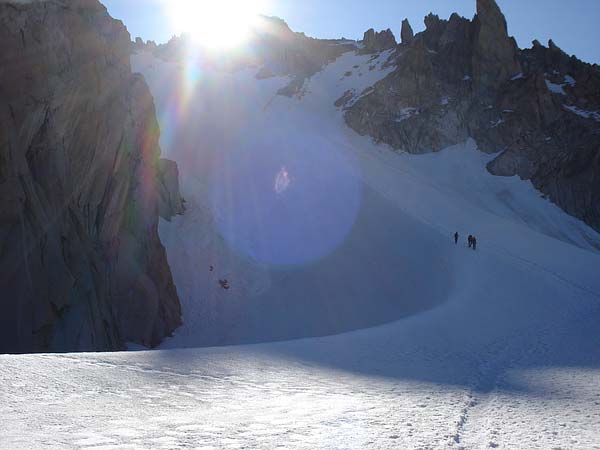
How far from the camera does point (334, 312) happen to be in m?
28.7

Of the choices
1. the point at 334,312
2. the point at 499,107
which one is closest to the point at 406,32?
the point at 499,107

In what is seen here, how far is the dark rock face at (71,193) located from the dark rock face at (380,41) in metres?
71.1

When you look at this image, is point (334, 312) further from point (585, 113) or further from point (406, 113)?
point (585, 113)

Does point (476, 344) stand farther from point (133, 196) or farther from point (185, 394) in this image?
point (133, 196)

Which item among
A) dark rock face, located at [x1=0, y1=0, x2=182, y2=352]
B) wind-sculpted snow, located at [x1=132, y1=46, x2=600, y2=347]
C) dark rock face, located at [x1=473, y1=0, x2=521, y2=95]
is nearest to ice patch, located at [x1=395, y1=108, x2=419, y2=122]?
wind-sculpted snow, located at [x1=132, y1=46, x2=600, y2=347]

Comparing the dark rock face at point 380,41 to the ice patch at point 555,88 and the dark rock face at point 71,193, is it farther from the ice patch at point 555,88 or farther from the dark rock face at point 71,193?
the dark rock face at point 71,193

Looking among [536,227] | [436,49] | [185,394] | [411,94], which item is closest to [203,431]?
[185,394]

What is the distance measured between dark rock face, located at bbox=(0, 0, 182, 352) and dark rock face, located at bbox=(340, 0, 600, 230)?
51.1 meters

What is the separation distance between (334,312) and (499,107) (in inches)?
2185

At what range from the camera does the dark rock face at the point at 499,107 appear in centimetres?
6656

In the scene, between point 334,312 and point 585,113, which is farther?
point 585,113

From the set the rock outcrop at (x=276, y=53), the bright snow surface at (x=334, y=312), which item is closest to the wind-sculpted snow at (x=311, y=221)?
the bright snow surface at (x=334, y=312)

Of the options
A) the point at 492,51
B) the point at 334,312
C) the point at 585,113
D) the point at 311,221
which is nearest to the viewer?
the point at 334,312

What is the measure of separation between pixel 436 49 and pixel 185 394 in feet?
272
